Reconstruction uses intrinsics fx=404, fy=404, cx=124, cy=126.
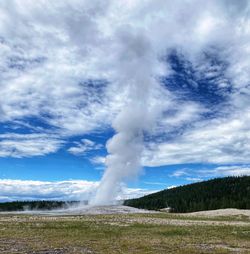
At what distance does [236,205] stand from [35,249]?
6300 inches

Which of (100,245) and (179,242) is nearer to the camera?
(100,245)

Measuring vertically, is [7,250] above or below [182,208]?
below

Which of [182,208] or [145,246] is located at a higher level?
[182,208]

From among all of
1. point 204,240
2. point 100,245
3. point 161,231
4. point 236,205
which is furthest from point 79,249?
point 236,205

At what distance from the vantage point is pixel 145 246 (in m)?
38.2

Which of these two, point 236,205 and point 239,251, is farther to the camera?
point 236,205

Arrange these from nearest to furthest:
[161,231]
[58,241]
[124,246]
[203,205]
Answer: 1. [124,246]
2. [58,241]
3. [161,231]
4. [203,205]

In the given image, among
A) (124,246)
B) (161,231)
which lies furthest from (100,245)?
(161,231)

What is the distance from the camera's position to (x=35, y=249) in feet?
117

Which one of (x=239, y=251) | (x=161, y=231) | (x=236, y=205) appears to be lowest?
(x=239, y=251)

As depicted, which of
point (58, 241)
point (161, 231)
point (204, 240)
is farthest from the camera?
point (161, 231)

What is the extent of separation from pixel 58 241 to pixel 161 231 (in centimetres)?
1819

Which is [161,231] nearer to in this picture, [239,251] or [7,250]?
A: [239,251]

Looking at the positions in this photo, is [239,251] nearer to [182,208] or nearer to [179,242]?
[179,242]
